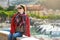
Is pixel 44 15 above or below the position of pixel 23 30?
above

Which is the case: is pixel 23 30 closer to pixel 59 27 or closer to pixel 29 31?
pixel 29 31

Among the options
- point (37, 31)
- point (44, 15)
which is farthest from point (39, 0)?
point (37, 31)

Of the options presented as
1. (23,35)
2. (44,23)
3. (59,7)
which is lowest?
(23,35)

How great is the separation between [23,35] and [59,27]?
0.43 meters

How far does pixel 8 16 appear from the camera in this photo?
2.02m

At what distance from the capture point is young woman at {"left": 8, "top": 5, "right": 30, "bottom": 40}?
6.52ft

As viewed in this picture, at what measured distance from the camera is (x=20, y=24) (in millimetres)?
1987

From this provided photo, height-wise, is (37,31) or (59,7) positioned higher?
(59,7)

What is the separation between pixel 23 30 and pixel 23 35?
58 millimetres

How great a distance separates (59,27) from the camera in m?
2.04

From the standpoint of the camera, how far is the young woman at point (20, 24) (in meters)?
1.99

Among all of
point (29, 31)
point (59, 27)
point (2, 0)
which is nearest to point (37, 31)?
point (29, 31)

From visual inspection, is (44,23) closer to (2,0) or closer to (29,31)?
(29,31)

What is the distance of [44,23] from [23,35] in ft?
0.91
